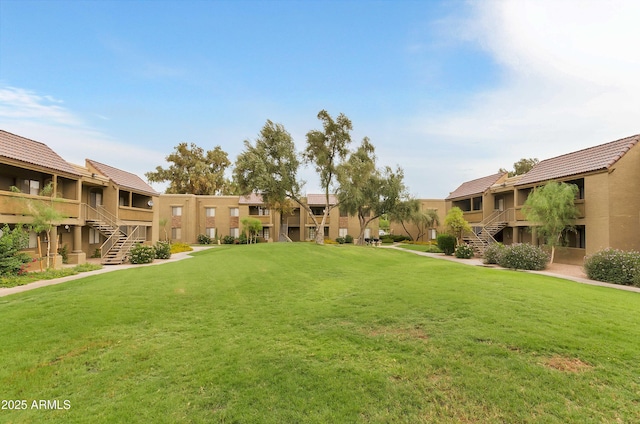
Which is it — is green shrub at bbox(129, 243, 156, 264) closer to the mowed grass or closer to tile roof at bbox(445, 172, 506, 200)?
the mowed grass

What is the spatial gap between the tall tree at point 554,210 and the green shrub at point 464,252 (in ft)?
20.3

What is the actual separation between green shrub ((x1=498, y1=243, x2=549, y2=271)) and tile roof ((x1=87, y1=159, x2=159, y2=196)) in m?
30.8

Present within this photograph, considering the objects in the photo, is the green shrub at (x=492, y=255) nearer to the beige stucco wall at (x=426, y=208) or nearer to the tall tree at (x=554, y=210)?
the tall tree at (x=554, y=210)

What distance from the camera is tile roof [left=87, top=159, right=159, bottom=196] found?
27156 millimetres

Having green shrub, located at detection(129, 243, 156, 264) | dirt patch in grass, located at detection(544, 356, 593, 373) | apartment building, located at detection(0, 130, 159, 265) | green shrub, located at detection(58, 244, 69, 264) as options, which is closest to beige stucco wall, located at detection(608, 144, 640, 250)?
dirt patch in grass, located at detection(544, 356, 593, 373)

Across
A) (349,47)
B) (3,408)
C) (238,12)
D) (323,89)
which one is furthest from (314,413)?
(323,89)

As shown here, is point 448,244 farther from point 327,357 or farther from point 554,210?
point 327,357

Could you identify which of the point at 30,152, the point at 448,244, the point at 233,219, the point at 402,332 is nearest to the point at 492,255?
the point at 448,244

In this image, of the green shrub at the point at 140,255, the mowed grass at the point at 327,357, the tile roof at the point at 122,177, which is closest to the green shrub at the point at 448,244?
the mowed grass at the point at 327,357

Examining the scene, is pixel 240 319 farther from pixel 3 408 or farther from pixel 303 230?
pixel 303 230

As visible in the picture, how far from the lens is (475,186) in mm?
36594

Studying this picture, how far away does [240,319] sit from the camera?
8531 mm

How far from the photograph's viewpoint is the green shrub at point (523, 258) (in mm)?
20391

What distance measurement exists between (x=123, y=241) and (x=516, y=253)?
94.2 ft
